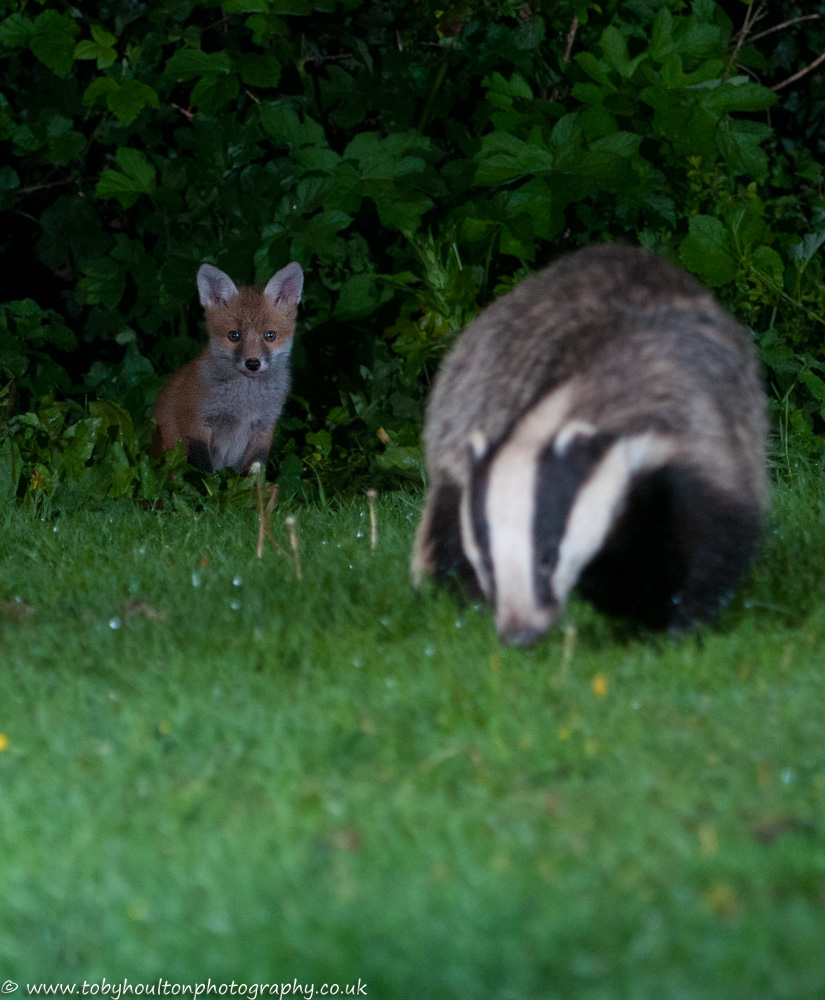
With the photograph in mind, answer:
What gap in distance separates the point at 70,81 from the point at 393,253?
1.79 m

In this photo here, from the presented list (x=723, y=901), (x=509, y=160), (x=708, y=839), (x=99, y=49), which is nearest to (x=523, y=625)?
(x=708, y=839)

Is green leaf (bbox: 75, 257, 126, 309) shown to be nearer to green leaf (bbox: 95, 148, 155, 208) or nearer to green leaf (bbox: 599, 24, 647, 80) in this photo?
green leaf (bbox: 95, 148, 155, 208)

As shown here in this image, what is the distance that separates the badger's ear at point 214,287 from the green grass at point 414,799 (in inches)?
124

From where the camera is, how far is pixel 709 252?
20.1 ft

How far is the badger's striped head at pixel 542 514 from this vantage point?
124 inches

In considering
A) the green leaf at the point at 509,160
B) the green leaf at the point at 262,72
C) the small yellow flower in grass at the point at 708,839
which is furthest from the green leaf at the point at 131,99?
the small yellow flower in grass at the point at 708,839

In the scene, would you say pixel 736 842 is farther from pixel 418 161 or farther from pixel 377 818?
pixel 418 161

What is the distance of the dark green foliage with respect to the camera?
6.05 metres

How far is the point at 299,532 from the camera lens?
16.6 feet

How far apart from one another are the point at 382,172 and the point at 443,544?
2935mm

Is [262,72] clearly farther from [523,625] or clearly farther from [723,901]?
[723,901]

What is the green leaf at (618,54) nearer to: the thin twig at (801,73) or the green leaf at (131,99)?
the thin twig at (801,73)

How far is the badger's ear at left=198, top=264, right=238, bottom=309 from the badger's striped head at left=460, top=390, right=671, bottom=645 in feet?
12.2

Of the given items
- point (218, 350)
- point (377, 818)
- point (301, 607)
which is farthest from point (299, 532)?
point (377, 818)
